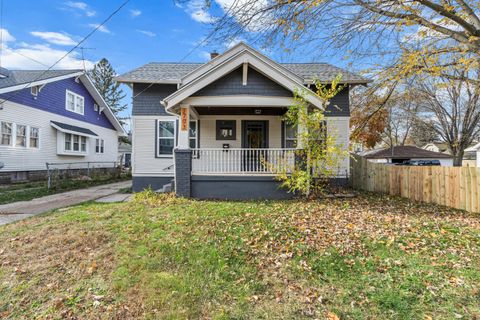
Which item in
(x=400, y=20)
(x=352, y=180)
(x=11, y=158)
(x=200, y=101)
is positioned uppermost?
(x=400, y=20)

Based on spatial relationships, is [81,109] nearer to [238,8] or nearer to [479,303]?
[238,8]

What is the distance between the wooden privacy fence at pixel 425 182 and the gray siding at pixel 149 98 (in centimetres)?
902

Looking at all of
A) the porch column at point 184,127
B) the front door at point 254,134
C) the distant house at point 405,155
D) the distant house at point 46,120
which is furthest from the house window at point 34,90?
the distant house at point 405,155

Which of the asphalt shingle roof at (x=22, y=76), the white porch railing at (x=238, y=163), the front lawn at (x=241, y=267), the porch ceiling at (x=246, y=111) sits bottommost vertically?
the front lawn at (x=241, y=267)

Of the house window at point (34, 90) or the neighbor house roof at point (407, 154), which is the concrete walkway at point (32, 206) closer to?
the house window at point (34, 90)

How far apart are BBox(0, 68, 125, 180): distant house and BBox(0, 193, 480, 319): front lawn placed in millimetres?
10485

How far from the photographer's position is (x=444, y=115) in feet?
63.1

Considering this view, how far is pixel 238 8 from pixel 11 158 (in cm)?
1513

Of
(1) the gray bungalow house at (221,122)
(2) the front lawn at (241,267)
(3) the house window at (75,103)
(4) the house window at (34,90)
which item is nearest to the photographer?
(2) the front lawn at (241,267)

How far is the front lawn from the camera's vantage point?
10.0 feet

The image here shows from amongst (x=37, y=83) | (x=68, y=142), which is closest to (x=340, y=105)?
(x=37, y=83)

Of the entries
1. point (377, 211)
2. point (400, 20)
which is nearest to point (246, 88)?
point (400, 20)

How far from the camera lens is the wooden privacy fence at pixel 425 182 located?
7.47m

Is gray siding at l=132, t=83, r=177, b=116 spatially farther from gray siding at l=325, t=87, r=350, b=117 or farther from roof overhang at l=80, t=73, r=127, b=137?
roof overhang at l=80, t=73, r=127, b=137
